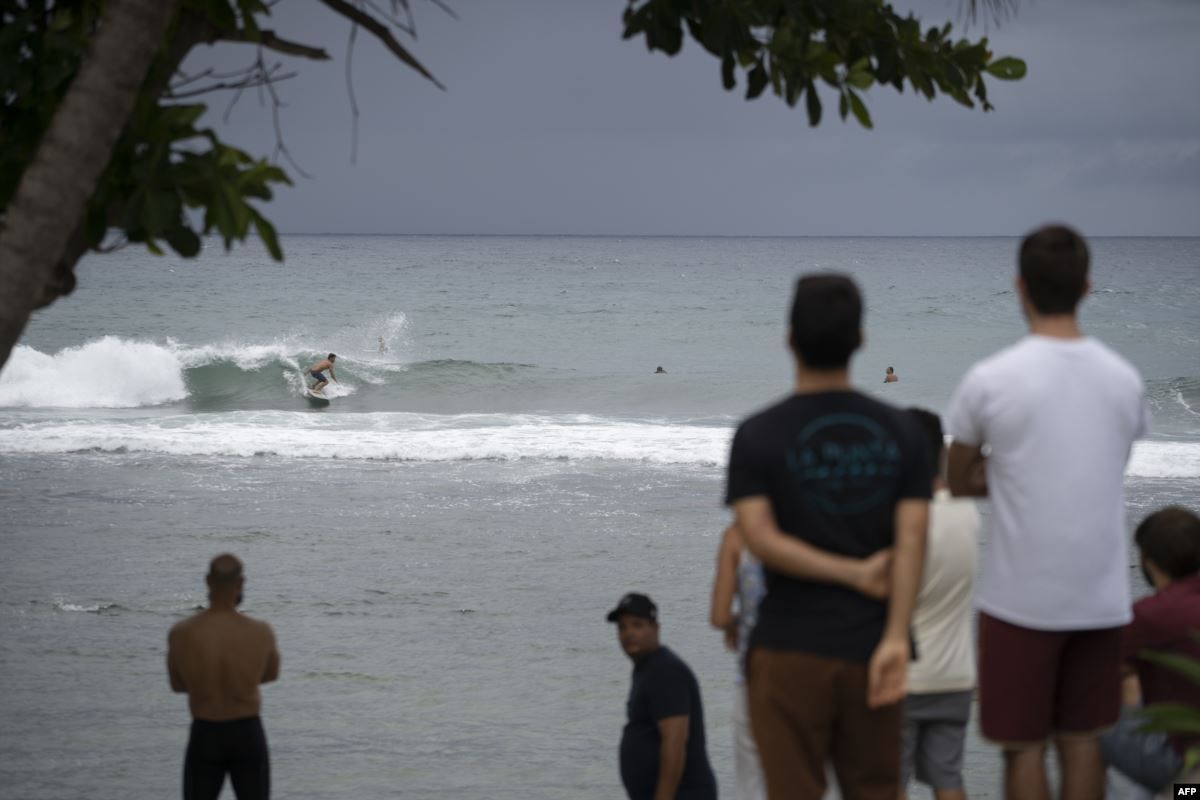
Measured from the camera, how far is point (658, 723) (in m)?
4.56

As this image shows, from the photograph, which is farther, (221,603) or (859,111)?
(221,603)

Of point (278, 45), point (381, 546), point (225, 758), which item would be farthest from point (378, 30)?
point (381, 546)

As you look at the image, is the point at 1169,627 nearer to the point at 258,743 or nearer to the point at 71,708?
the point at 258,743

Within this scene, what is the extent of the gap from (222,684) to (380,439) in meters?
15.0

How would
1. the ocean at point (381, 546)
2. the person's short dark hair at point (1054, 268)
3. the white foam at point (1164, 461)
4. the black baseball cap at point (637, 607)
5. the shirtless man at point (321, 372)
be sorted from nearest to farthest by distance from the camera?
the person's short dark hair at point (1054, 268) < the black baseball cap at point (637, 607) < the ocean at point (381, 546) < the white foam at point (1164, 461) < the shirtless man at point (321, 372)

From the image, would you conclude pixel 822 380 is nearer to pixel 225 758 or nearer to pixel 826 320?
pixel 826 320

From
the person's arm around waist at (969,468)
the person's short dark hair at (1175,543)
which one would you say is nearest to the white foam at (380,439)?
the person's short dark hair at (1175,543)

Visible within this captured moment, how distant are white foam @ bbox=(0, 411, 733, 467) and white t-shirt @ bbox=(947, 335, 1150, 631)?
1506cm

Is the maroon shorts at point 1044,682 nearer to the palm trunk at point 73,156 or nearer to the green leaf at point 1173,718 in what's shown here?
the green leaf at point 1173,718

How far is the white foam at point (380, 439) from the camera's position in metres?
18.5

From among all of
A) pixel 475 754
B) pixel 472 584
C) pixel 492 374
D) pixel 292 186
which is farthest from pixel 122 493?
pixel 492 374

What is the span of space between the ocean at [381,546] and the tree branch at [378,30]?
4.03 meters

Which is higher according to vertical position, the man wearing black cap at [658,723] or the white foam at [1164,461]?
the man wearing black cap at [658,723]

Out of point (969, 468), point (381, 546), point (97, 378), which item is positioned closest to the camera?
point (969, 468)
